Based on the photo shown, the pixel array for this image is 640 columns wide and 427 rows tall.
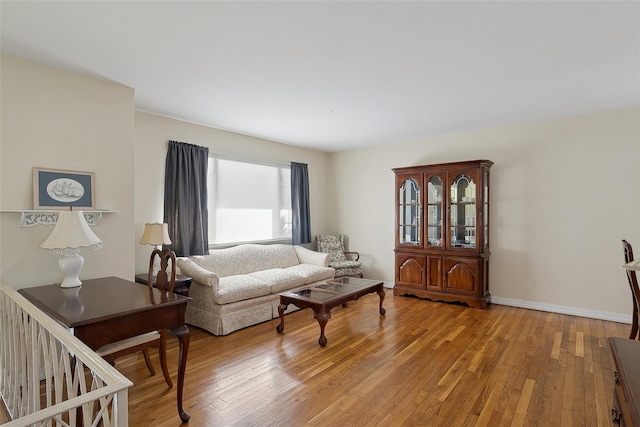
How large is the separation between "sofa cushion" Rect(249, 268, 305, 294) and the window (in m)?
0.80

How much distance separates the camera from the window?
4.73 m

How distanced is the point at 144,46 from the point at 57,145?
116cm

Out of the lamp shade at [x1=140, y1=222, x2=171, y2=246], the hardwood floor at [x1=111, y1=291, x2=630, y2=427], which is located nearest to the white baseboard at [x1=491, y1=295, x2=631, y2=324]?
the hardwood floor at [x1=111, y1=291, x2=630, y2=427]

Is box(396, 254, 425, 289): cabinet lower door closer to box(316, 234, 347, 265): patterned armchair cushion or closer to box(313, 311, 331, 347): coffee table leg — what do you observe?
box(316, 234, 347, 265): patterned armchair cushion

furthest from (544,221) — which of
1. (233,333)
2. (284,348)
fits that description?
(233,333)

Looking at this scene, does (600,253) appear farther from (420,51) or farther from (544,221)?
(420,51)

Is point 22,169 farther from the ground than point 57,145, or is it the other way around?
point 57,145

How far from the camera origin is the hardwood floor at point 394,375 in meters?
2.17

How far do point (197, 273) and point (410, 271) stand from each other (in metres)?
3.11

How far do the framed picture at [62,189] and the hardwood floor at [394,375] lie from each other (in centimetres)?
146

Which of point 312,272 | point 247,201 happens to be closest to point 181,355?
point 312,272

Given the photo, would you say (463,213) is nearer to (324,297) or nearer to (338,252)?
(338,252)

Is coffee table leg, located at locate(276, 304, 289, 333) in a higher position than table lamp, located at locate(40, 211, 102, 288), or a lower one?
lower

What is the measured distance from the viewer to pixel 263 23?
84.6 inches
